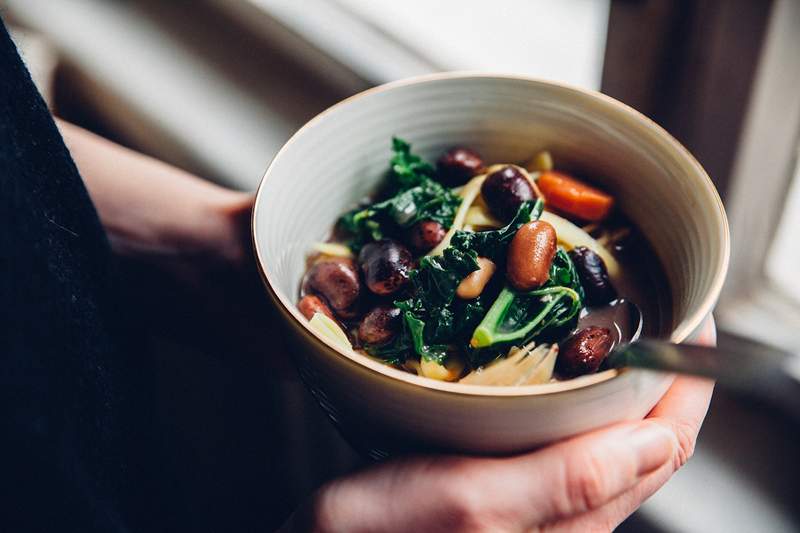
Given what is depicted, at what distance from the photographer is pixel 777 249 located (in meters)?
0.78

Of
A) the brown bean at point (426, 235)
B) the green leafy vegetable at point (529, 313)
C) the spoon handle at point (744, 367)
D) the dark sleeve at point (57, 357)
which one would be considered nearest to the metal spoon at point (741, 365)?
the spoon handle at point (744, 367)

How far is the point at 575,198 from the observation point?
61 centimetres

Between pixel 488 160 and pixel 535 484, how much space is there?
29 centimetres

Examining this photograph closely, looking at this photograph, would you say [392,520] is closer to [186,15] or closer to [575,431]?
[575,431]

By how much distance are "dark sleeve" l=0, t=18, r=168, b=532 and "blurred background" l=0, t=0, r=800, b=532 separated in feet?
0.83

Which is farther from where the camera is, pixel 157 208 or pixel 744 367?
pixel 157 208

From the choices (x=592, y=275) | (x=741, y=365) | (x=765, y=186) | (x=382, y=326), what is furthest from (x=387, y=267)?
(x=765, y=186)

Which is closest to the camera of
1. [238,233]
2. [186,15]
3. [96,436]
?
[96,436]

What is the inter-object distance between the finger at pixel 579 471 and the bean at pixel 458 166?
0.81 feet

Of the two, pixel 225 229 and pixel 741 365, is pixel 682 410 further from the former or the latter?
pixel 225 229

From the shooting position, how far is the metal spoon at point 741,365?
0.35 m

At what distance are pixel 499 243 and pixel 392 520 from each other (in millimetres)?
203

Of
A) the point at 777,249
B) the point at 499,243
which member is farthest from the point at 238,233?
the point at 777,249

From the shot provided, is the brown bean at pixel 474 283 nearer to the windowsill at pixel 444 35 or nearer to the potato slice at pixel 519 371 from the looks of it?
the potato slice at pixel 519 371
